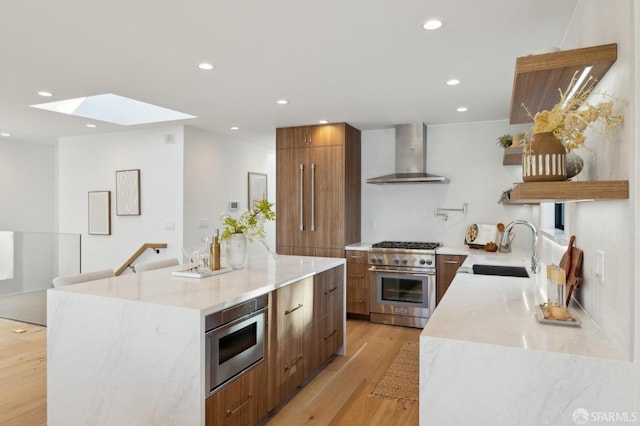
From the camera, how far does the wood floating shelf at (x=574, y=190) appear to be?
1239 millimetres

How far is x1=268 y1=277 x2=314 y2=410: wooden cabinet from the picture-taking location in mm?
2466

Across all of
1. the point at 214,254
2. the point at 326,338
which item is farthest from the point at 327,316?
the point at 214,254

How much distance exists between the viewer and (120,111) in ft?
16.8

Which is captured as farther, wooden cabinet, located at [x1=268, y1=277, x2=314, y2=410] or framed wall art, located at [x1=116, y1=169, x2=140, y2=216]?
framed wall art, located at [x1=116, y1=169, x2=140, y2=216]

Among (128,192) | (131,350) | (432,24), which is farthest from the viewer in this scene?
(128,192)

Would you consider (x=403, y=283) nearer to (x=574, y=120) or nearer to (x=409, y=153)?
(x=409, y=153)

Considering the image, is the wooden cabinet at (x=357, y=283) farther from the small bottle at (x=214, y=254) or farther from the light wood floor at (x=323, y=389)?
the small bottle at (x=214, y=254)

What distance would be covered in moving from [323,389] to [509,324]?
1.78 m

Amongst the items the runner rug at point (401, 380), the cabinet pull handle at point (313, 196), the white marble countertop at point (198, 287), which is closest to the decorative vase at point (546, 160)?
the white marble countertop at point (198, 287)

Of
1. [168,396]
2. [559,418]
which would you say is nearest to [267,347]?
[168,396]

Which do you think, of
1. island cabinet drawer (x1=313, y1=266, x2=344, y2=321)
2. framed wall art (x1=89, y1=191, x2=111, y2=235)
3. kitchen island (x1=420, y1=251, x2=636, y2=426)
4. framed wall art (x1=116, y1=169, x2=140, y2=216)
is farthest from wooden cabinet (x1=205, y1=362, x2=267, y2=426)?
framed wall art (x1=89, y1=191, x2=111, y2=235)

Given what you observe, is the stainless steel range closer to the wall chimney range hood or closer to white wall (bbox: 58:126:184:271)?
the wall chimney range hood

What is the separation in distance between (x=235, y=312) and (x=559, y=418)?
147 centimetres

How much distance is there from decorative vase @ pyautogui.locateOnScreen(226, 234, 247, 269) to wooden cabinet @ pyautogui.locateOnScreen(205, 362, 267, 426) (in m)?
0.81
